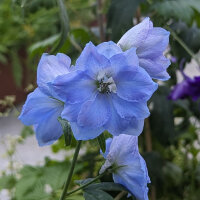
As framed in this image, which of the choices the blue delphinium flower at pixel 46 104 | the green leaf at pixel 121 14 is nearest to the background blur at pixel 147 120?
the green leaf at pixel 121 14

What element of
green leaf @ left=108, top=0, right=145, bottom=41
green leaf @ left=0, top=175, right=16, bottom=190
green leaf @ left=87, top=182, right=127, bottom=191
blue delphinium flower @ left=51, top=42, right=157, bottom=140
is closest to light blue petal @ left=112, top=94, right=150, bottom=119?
blue delphinium flower @ left=51, top=42, right=157, bottom=140

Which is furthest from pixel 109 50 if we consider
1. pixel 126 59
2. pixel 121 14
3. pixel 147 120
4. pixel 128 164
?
pixel 147 120

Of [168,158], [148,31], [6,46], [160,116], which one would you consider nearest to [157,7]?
[160,116]

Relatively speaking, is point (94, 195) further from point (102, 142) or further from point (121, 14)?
point (121, 14)

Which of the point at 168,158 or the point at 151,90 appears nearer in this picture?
the point at 151,90

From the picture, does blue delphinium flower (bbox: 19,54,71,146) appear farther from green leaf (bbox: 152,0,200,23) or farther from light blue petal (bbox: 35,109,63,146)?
green leaf (bbox: 152,0,200,23)

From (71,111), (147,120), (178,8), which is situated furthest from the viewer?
(147,120)

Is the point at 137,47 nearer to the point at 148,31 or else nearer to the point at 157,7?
the point at 148,31
